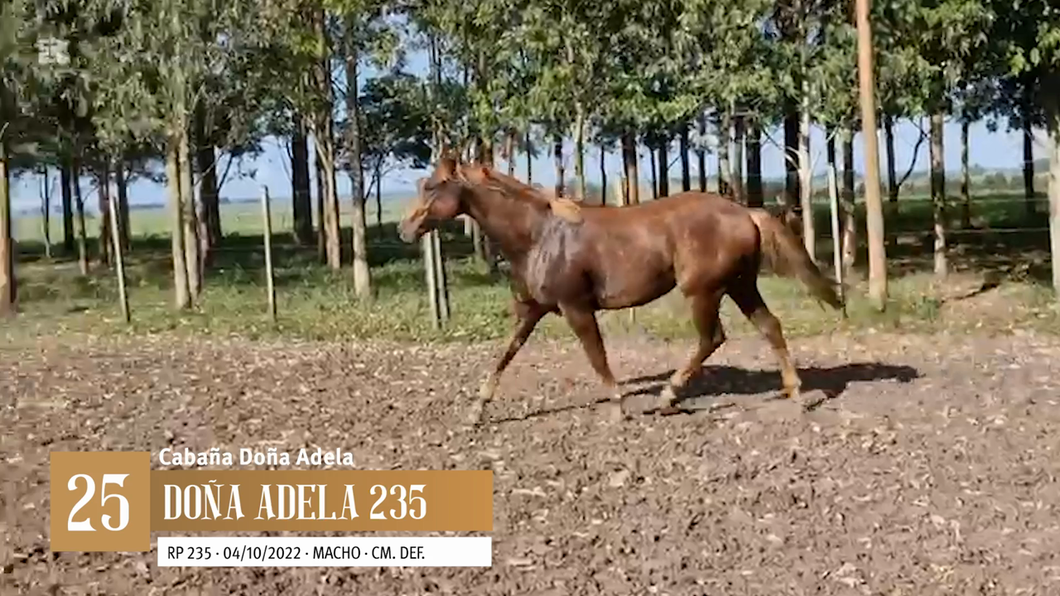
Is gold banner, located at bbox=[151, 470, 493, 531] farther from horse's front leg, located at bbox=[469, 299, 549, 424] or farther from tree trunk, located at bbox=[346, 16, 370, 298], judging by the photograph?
tree trunk, located at bbox=[346, 16, 370, 298]

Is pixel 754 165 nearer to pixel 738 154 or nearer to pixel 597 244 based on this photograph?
pixel 738 154

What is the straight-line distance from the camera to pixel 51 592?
186 inches

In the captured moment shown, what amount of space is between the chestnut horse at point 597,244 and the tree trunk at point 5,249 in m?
11.2

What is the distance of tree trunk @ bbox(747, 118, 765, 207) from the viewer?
21.5 metres

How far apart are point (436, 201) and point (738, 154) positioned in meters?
17.0

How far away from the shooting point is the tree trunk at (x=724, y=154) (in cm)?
2128

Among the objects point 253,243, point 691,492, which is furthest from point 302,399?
point 253,243

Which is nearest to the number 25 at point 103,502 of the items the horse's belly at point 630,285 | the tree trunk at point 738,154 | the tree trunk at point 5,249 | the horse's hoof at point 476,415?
the horse's hoof at point 476,415

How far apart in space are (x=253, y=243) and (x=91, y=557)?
31117mm

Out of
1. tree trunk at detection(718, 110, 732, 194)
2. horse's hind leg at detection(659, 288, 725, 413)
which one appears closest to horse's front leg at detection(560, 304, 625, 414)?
horse's hind leg at detection(659, 288, 725, 413)

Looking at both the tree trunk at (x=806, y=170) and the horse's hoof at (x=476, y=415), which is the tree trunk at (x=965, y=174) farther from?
the horse's hoof at (x=476, y=415)

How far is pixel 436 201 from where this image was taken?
7738 millimetres

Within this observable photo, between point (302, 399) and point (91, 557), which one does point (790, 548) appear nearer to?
point (91, 557)

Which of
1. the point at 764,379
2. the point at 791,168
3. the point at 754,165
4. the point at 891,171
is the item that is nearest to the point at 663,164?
the point at 754,165
